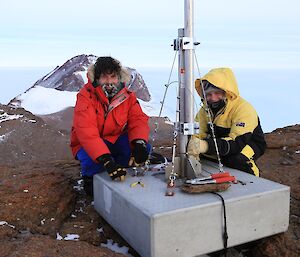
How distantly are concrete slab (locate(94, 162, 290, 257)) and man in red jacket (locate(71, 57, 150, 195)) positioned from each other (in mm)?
450

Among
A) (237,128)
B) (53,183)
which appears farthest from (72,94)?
(237,128)

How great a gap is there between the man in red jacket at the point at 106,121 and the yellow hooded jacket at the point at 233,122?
0.64 metres

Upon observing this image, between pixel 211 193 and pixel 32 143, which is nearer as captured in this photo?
pixel 211 193

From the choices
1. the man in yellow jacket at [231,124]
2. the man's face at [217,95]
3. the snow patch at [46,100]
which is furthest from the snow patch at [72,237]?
the snow patch at [46,100]

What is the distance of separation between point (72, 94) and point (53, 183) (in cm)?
805

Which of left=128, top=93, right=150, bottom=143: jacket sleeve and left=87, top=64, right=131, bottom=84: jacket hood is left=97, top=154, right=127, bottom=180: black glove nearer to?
left=128, top=93, right=150, bottom=143: jacket sleeve

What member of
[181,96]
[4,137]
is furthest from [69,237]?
[4,137]

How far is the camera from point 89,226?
2975 millimetres

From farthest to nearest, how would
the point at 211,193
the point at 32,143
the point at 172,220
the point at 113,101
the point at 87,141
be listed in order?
the point at 32,143
the point at 113,101
the point at 87,141
the point at 211,193
the point at 172,220

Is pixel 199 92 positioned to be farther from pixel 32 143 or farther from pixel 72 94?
pixel 72 94

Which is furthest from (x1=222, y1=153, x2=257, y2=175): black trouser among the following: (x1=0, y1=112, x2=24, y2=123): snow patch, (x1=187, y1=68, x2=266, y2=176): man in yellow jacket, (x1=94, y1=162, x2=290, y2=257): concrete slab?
(x1=0, y1=112, x2=24, y2=123): snow patch

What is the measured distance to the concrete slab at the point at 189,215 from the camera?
2293 millimetres

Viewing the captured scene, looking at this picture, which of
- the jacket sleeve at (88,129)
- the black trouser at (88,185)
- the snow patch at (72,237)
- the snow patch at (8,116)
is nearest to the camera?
the snow patch at (72,237)

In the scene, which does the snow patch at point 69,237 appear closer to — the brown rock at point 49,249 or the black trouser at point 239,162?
the brown rock at point 49,249
